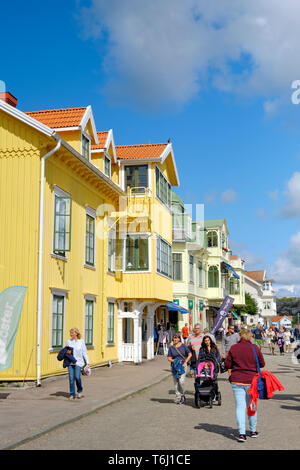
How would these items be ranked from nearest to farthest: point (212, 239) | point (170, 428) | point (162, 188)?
point (170, 428), point (162, 188), point (212, 239)

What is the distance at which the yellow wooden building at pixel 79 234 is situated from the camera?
15422 millimetres

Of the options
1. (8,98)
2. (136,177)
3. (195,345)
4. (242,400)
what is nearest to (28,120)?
(8,98)

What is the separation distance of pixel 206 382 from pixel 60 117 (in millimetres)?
11504

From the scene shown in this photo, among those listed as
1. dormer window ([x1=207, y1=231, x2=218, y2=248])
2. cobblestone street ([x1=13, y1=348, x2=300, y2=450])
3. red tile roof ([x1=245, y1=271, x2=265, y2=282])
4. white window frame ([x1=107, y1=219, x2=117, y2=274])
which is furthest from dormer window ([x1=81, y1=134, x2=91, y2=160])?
red tile roof ([x1=245, y1=271, x2=265, y2=282])

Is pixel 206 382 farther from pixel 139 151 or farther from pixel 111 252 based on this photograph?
pixel 139 151

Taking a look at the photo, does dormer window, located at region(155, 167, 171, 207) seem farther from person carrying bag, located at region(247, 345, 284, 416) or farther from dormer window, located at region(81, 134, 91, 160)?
person carrying bag, located at region(247, 345, 284, 416)

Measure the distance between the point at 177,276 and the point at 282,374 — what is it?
20284 mm

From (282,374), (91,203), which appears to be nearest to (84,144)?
(91,203)

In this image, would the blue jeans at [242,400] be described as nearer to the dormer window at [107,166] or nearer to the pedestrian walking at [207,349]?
the pedestrian walking at [207,349]

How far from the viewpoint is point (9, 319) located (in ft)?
49.8

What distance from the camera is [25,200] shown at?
1566cm

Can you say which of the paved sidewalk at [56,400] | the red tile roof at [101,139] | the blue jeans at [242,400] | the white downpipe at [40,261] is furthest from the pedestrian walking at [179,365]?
the red tile roof at [101,139]

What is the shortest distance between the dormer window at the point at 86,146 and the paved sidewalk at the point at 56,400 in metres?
7.72

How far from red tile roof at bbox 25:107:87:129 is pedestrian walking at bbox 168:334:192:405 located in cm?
931
